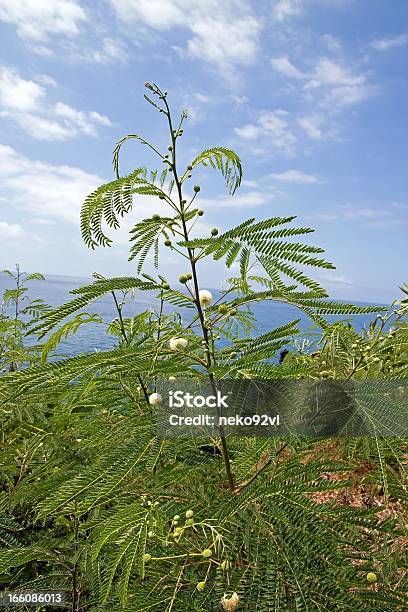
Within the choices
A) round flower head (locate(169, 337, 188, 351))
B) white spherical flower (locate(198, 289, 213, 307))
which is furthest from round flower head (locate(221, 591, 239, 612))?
white spherical flower (locate(198, 289, 213, 307))

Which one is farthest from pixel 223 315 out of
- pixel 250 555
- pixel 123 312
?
pixel 123 312

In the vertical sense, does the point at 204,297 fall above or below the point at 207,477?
above

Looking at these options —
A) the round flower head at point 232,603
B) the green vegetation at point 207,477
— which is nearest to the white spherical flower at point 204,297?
the green vegetation at point 207,477

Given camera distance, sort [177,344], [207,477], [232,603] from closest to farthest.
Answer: [232,603] < [177,344] < [207,477]

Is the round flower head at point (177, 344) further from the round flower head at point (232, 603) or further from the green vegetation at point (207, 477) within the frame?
the round flower head at point (232, 603)

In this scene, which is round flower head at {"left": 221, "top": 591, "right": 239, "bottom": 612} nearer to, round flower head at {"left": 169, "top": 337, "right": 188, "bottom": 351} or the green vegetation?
the green vegetation

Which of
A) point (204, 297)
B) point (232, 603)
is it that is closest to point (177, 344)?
point (204, 297)

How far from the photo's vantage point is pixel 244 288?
133 centimetres

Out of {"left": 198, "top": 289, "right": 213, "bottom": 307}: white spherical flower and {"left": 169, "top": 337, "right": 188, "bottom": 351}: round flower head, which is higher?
{"left": 198, "top": 289, "right": 213, "bottom": 307}: white spherical flower

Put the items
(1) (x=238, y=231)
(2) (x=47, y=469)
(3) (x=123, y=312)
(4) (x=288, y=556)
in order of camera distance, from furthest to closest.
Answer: (3) (x=123, y=312) < (2) (x=47, y=469) < (1) (x=238, y=231) < (4) (x=288, y=556)

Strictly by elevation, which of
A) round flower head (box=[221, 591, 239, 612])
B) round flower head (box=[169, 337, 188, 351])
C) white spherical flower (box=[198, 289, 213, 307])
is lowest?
round flower head (box=[221, 591, 239, 612])

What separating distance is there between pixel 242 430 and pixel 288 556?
333mm

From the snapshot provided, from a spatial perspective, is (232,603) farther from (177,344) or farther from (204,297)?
(204,297)

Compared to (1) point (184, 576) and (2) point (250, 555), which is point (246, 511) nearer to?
(2) point (250, 555)
